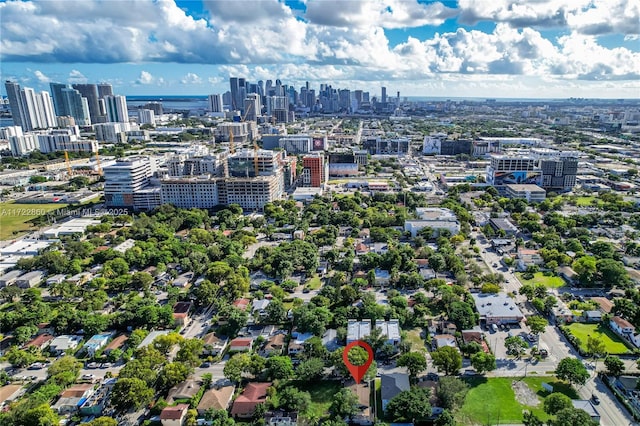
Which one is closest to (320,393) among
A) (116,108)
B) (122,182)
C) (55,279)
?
(55,279)

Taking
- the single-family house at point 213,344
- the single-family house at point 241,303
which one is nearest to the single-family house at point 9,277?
the single-family house at point 241,303

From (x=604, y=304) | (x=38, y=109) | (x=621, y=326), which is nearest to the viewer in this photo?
(x=621, y=326)

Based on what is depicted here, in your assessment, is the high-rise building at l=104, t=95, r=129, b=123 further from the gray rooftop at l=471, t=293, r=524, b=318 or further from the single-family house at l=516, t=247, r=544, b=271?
the gray rooftop at l=471, t=293, r=524, b=318

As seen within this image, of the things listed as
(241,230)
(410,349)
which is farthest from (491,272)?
(241,230)

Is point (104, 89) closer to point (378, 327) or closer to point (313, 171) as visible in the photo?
point (313, 171)

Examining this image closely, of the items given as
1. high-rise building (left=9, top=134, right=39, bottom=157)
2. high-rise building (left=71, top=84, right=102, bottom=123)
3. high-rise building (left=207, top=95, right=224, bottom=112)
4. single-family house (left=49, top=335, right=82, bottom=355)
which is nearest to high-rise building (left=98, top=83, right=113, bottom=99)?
high-rise building (left=71, top=84, right=102, bottom=123)

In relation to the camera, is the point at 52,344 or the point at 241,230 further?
the point at 241,230

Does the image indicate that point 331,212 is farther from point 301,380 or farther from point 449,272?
point 301,380
